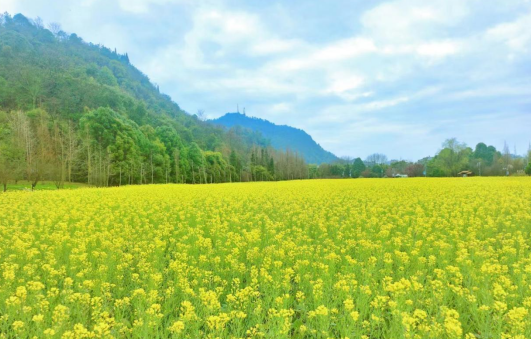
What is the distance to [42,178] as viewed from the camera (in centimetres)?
3522

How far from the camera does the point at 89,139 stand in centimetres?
4903

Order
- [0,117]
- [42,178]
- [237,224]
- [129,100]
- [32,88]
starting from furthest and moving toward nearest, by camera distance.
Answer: [129,100], [32,88], [0,117], [42,178], [237,224]

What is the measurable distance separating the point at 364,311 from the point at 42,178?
4145cm

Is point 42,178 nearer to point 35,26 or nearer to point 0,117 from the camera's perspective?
point 0,117

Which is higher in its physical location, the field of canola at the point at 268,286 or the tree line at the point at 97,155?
the tree line at the point at 97,155

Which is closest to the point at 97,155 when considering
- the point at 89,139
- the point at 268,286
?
the point at 89,139

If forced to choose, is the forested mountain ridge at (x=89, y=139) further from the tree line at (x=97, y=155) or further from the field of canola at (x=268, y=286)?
the field of canola at (x=268, y=286)

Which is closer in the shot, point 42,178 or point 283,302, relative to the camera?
point 283,302

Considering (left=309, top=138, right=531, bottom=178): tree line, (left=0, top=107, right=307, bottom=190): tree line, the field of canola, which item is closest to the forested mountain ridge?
(left=0, top=107, right=307, bottom=190): tree line

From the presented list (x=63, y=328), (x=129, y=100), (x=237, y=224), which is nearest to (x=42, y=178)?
(x=237, y=224)

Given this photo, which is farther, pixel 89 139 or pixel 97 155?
pixel 89 139

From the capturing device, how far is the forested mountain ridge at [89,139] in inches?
1653

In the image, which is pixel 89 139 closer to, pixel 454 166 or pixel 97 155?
pixel 97 155

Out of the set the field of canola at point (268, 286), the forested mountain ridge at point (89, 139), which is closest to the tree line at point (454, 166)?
the forested mountain ridge at point (89, 139)
